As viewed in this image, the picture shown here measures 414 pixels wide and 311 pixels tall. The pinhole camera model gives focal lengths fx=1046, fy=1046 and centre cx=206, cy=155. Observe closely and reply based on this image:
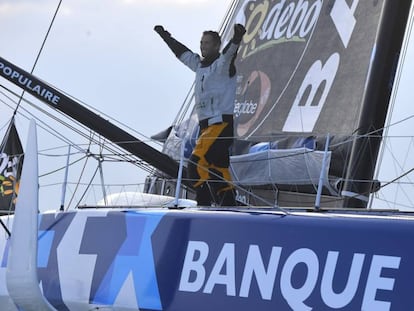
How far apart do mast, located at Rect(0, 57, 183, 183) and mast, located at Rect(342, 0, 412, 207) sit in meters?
1.26

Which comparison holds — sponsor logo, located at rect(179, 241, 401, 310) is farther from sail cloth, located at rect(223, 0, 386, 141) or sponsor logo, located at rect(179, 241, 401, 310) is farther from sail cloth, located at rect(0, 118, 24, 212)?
sail cloth, located at rect(0, 118, 24, 212)

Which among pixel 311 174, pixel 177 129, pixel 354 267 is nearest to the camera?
pixel 354 267

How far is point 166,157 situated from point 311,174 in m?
0.91

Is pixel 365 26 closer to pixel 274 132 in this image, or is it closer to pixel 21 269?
pixel 274 132

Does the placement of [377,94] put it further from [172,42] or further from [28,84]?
[28,84]

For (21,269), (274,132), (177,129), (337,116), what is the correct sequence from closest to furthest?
(21,269), (337,116), (274,132), (177,129)

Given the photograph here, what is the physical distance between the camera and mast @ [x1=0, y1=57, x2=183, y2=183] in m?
6.14

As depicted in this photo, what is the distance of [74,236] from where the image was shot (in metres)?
5.80

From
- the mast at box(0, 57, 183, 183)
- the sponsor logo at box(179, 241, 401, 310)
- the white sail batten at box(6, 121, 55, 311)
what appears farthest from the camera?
the mast at box(0, 57, 183, 183)

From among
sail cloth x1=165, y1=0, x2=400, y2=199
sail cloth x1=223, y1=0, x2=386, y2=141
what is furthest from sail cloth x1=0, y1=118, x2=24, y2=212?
sail cloth x1=223, y1=0, x2=386, y2=141

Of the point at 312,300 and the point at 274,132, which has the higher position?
the point at 274,132

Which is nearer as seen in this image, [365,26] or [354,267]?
[354,267]

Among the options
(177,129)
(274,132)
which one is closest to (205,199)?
(274,132)

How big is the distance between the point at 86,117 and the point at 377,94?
177 centimetres
